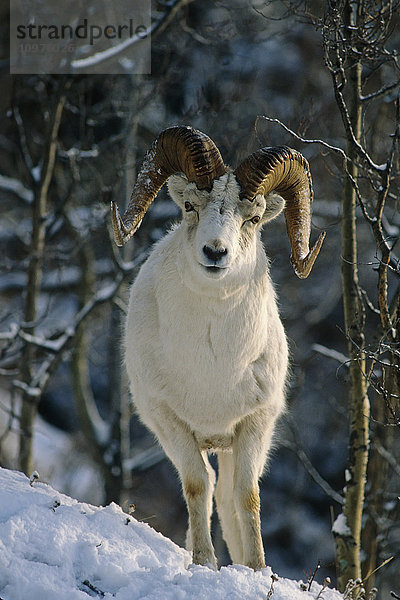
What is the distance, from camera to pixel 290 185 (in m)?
6.64

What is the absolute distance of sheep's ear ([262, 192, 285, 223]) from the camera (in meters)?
6.61

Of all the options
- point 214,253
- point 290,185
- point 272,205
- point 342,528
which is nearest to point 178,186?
point 272,205

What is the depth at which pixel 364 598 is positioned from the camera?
19.3 feet

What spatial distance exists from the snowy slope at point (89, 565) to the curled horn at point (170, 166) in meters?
1.90

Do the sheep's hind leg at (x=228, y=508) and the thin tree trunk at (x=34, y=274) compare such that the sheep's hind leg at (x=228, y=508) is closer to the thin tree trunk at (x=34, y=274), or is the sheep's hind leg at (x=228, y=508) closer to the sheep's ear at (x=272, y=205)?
the sheep's ear at (x=272, y=205)

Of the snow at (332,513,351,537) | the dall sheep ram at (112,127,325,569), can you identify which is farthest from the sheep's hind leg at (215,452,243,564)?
the snow at (332,513,351,537)

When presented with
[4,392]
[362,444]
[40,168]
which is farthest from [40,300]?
[362,444]

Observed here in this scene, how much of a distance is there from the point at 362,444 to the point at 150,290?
7.60ft

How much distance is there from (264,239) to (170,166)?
382 inches

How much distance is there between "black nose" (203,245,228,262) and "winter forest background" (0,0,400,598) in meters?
0.96

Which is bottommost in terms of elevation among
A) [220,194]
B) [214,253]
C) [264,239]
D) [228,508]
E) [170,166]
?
[228,508]

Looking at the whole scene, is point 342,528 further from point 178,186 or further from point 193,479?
point 178,186

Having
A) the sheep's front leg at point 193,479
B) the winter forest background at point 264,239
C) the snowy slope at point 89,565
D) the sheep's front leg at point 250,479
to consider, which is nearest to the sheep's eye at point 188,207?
the winter forest background at point 264,239

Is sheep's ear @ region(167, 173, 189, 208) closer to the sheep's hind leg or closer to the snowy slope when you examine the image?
the sheep's hind leg
